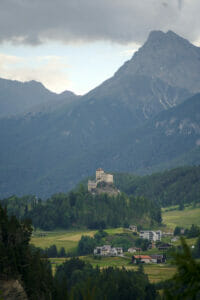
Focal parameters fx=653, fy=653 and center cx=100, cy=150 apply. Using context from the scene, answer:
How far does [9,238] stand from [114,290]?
Answer: 122ft

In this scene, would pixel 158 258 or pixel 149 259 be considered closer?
pixel 158 258

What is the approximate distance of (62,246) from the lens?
19950 centimetres

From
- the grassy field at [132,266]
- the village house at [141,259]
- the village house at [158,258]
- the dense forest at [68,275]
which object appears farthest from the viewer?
A: the village house at [158,258]

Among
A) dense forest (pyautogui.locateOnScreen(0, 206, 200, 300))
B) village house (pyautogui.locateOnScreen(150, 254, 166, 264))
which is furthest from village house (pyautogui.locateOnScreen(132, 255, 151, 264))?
dense forest (pyautogui.locateOnScreen(0, 206, 200, 300))

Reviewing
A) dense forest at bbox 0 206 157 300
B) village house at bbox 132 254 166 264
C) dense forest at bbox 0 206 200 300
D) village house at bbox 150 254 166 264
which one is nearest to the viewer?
dense forest at bbox 0 206 200 300

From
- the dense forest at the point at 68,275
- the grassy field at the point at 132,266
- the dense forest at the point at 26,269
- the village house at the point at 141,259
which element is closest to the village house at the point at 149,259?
the village house at the point at 141,259

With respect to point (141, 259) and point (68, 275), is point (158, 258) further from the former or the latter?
point (68, 275)

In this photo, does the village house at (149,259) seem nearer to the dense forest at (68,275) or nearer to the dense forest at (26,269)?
the dense forest at (68,275)

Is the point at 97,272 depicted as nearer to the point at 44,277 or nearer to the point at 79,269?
the point at 79,269

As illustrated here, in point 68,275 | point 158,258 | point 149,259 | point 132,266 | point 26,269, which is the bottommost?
point 68,275

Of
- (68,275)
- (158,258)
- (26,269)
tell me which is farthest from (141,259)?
(26,269)

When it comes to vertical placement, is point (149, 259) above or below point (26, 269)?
below

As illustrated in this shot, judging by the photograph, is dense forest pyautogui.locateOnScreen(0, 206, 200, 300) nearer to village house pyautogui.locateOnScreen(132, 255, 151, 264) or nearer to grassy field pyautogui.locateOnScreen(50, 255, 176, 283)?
grassy field pyautogui.locateOnScreen(50, 255, 176, 283)

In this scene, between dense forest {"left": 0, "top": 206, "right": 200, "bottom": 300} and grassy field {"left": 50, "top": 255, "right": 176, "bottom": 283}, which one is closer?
dense forest {"left": 0, "top": 206, "right": 200, "bottom": 300}
